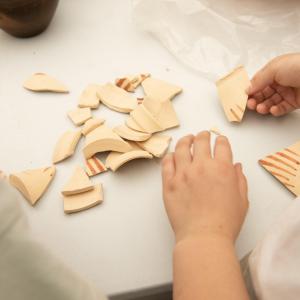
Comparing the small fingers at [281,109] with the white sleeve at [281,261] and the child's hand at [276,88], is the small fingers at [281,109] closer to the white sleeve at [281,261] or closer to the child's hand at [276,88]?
the child's hand at [276,88]

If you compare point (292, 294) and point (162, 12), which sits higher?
point (162, 12)

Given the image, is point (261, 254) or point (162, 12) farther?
point (162, 12)

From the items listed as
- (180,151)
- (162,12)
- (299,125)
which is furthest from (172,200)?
(162,12)

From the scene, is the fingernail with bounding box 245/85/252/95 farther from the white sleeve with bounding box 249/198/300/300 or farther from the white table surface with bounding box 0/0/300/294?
the white sleeve with bounding box 249/198/300/300

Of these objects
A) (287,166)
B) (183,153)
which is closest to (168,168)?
(183,153)

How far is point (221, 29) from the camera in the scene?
61 cm

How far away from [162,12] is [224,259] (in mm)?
420

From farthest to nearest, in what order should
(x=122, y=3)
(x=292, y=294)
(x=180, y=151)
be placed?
(x=122, y=3) → (x=180, y=151) → (x=292, y=294)

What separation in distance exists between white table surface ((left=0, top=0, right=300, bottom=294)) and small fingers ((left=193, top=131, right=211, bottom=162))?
0.14 ft

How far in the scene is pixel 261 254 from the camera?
0.35 metres

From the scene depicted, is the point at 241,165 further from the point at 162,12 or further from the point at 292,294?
the point at 162,12

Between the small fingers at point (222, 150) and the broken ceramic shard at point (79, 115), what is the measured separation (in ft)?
0.54

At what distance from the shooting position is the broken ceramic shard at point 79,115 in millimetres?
487

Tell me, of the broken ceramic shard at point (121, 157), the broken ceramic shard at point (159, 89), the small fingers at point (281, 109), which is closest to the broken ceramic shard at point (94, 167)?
the broken ceramic shard at point (121, 157)
